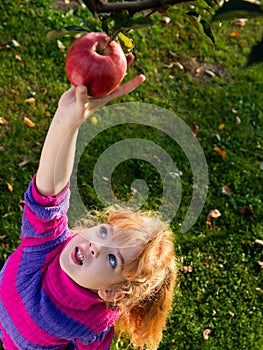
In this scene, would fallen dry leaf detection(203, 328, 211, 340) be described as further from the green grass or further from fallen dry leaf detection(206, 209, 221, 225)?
fallen dry leaf detection(206, 209, 221, 225)

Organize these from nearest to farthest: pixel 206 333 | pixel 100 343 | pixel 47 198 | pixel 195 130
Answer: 1. pixel 47 198
2. pixel 100 343
3. pixel 206 333
4. pixel 195 130

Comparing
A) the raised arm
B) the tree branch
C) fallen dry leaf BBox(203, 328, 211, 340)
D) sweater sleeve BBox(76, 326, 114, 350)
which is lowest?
fallen dry leaf BBox(203, 328, 211, 340)

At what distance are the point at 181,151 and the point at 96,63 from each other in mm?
2654

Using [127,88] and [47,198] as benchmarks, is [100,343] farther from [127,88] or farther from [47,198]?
[127,88]

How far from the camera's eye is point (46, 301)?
2182 mm

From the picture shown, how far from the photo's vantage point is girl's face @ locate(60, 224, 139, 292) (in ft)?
6.79

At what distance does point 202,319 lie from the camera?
3418 millimetres

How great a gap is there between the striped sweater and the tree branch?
3.03ft

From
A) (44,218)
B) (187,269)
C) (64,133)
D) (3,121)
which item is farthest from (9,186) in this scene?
(64,133)

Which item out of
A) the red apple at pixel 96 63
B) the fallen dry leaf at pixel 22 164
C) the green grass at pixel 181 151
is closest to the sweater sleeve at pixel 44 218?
the red apple at pixel 96 63

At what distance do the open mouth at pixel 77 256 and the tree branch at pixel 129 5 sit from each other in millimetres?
972

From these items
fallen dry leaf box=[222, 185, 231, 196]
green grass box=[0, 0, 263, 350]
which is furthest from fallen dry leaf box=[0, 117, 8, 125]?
fallen dry leaf box=[222, 185, 231, 196]

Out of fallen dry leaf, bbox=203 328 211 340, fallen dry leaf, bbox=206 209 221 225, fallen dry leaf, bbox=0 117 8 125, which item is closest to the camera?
fallen dry leaf, bbox=203 328 211 340

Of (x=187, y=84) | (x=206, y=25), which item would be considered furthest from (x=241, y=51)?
(x=206, y=25)
